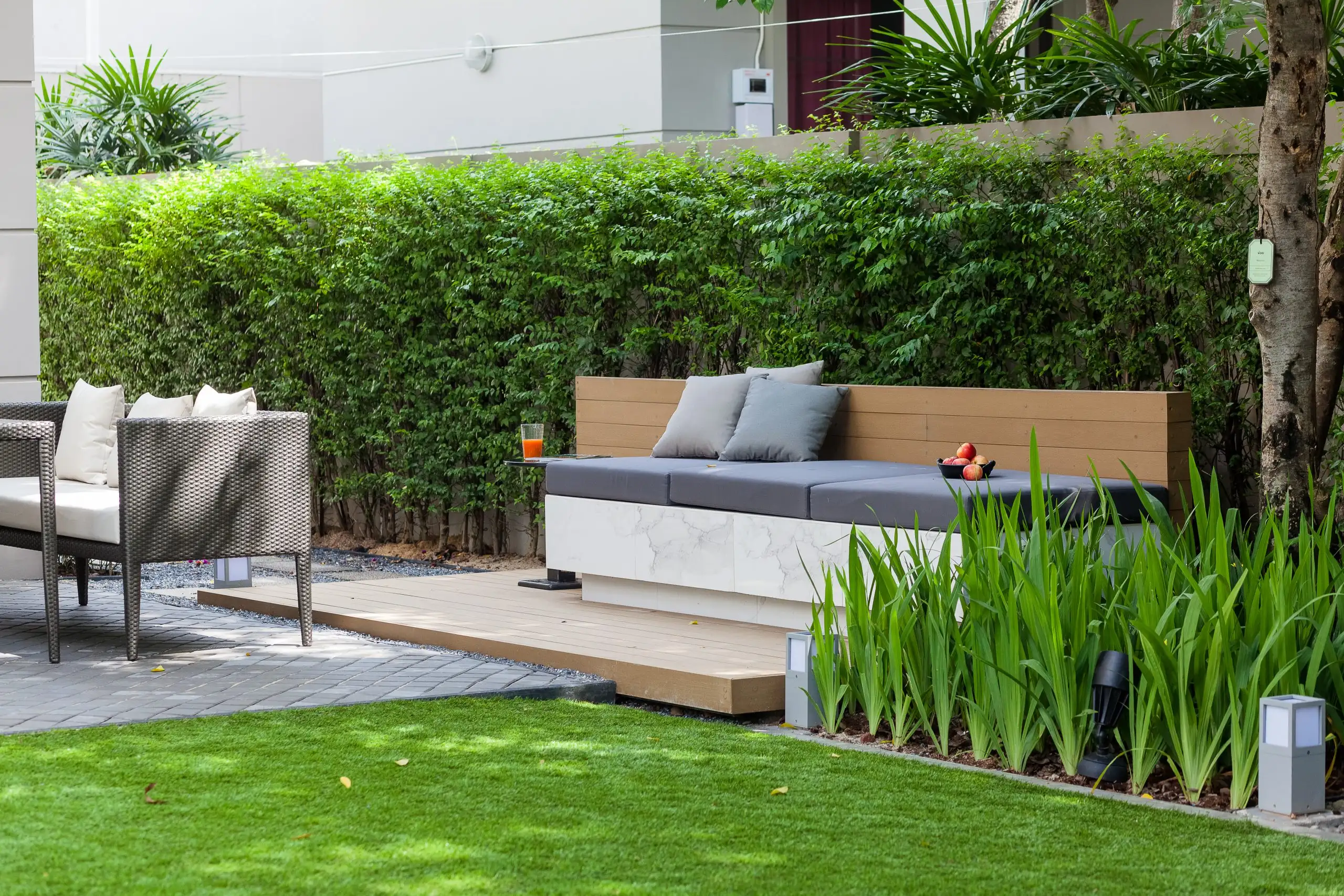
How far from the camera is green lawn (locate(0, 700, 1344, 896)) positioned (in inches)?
133

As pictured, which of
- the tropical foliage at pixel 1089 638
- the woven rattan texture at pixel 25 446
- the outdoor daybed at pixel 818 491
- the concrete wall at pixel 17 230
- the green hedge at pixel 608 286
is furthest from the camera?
the concrete wall at pixel 17 230

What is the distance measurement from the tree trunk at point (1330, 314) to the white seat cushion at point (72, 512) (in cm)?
399

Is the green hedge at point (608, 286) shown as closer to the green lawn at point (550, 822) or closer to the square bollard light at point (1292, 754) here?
the square bollard light at point (1292, 754)

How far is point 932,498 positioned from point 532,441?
7.78 ft

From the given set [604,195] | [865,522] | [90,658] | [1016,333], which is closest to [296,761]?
[90,658]

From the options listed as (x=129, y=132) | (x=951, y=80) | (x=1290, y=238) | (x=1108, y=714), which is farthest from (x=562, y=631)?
(x=129, y=132)

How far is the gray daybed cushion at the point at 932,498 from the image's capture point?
5.47m

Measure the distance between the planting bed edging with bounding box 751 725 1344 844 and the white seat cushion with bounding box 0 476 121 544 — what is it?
2470 millimetres

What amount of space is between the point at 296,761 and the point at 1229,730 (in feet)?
7.61

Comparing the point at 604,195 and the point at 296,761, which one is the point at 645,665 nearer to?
the point at 296,761

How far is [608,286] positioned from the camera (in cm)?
807

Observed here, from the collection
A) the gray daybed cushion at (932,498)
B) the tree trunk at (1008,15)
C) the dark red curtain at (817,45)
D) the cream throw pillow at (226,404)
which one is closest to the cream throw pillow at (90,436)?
the cream throw pillow at (226,404)

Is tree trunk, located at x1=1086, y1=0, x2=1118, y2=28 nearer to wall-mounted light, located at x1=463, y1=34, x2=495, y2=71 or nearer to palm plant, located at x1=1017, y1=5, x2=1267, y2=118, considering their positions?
palm plant, located at x1=1017, y1=5, x2=1267, y2=118

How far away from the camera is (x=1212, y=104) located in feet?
22.4
